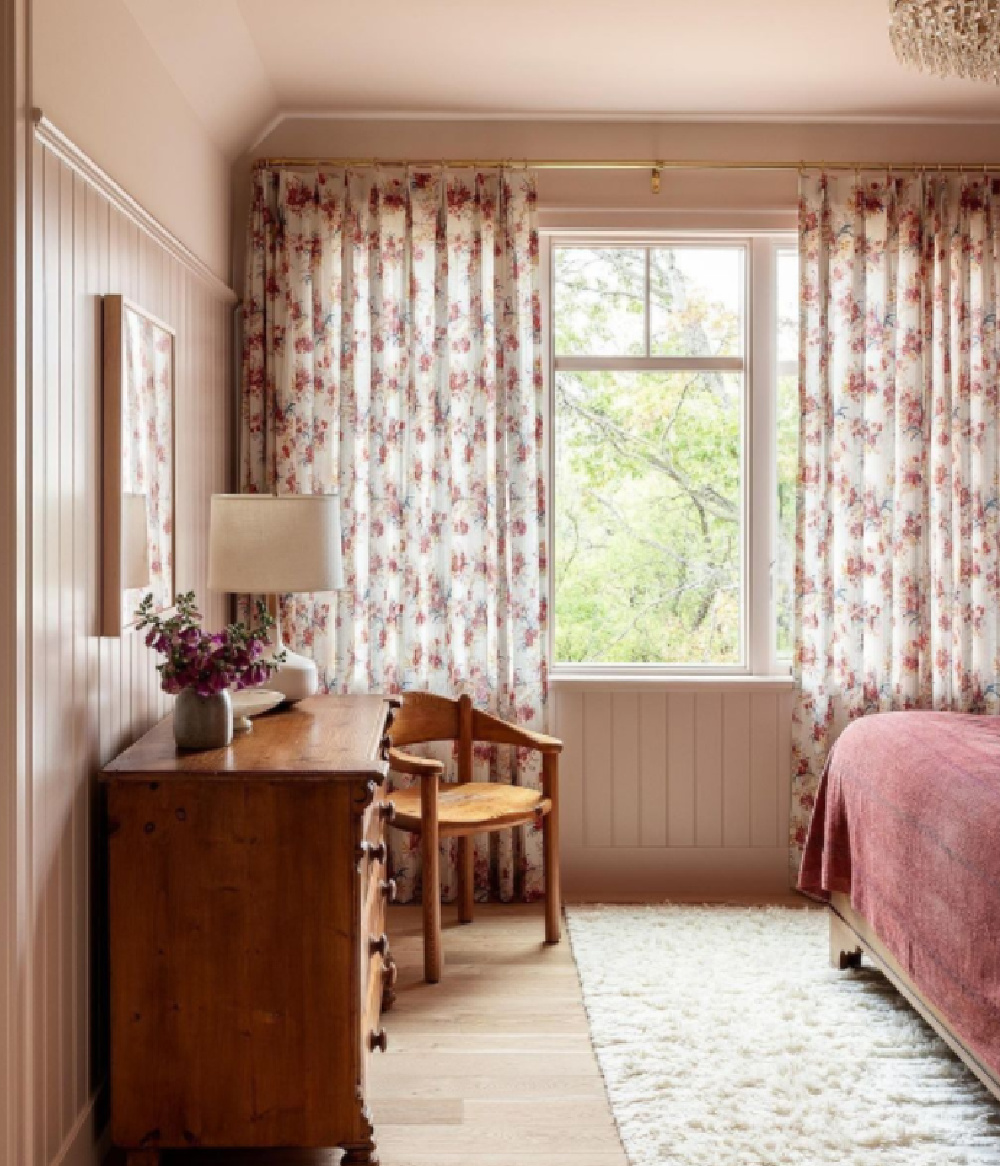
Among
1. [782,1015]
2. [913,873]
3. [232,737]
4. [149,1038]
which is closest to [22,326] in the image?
[232,737]

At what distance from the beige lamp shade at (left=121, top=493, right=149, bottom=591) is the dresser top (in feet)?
1.22

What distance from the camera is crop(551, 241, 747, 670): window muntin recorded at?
4746 mm

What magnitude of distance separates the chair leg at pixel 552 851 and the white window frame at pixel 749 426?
540 millimetres

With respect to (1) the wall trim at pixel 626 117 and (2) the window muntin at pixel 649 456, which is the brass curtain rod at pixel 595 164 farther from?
(2) the window muntin at pixel 649 456

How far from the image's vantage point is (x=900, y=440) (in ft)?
15.0

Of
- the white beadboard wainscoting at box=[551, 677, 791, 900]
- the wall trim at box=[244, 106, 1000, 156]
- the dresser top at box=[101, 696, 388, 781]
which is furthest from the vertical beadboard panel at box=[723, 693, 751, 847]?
the wall trim at box=[244, 106, 1000, 156]

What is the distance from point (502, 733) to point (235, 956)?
5.94 ft

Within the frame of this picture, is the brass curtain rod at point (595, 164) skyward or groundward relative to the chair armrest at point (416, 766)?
skyward

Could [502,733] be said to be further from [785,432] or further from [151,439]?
[151,439]

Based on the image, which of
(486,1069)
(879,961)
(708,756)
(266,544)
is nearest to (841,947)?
(879,961)

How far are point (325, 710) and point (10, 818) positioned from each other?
129 centimetres

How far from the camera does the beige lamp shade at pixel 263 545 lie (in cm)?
330

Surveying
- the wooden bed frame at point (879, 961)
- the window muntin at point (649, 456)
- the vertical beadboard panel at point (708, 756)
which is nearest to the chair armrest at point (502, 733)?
the window muntin at point (649, 456)

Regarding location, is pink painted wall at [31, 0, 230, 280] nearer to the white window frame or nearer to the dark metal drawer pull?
the white window frame
